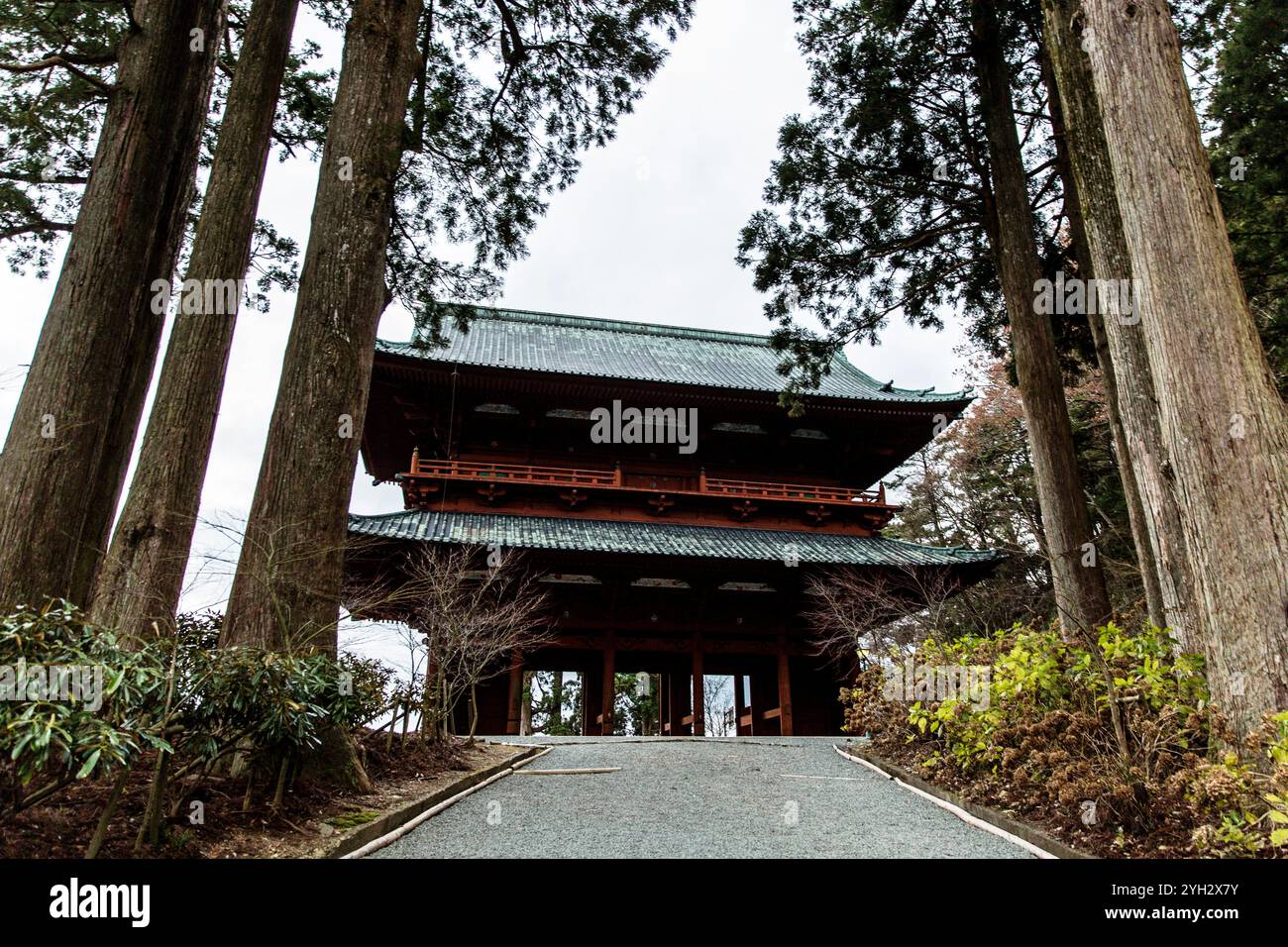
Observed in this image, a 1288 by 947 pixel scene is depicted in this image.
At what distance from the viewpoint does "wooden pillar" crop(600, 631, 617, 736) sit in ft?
38.8

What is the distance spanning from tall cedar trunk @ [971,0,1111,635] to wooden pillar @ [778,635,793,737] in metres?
6.20

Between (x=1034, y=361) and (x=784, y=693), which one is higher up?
(x=1034, y=361)

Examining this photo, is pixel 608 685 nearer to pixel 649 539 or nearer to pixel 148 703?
pixel 649 539

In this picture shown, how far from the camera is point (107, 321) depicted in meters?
4.57

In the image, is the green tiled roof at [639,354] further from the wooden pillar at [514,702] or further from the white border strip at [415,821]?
the white border strip at [415,821]

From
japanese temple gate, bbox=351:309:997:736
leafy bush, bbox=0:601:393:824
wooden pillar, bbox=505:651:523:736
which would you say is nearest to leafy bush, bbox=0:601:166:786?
leafy bush, bbox=0:601:393:824

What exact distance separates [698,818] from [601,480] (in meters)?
8.72

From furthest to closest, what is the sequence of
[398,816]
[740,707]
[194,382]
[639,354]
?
1. [639,354]
2. [740,707]
3. [194,382]
4. [398,816]

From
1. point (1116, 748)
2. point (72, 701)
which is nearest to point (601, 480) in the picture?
point (1116, 748)

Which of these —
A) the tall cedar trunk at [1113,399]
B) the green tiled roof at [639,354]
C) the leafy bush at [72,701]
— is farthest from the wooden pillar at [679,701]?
the leafy bush at [72,701]

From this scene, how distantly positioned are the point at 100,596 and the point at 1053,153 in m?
10.1

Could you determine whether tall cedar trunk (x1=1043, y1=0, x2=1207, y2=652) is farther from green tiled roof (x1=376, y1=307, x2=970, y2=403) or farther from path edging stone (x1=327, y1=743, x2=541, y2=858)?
green tiled roof (x1=376, y1=307, x2=970, y2=403)
